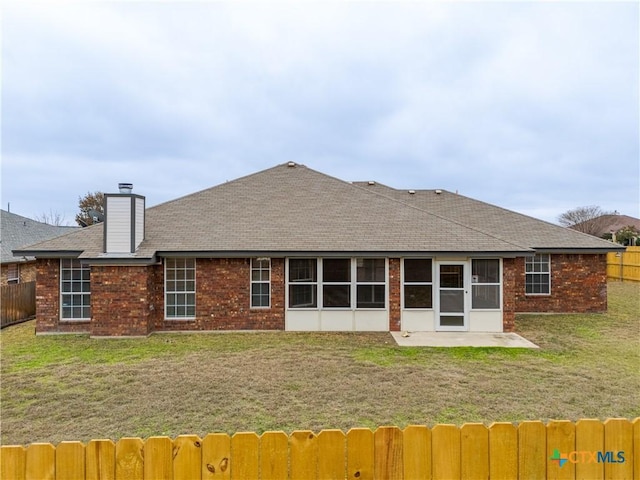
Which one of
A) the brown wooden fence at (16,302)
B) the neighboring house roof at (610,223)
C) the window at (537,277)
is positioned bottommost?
the brown wooden fence at (16,302)

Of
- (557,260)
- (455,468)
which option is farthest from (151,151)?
(455,468)

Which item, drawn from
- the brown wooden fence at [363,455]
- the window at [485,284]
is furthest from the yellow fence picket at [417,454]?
the window at [485,284]

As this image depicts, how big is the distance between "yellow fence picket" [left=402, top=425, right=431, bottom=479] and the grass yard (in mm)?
2849

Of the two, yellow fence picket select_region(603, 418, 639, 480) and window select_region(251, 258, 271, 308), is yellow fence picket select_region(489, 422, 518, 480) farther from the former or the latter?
window select_region(251, 258, 271, 308)

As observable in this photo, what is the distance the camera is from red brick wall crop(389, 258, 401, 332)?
11.6m

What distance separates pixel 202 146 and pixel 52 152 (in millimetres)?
17098

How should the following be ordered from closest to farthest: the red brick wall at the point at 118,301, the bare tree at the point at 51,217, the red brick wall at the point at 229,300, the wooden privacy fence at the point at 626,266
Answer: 1. the red brick wall at the point at 118,301
2. the red brick wall at the point at 229,300
3. the wooden privacy fence at the point at 626,266
4. the bare tree at the point at 51,217

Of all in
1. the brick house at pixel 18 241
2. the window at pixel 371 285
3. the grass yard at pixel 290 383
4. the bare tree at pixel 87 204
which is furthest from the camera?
the bare tree at pixel 87 204

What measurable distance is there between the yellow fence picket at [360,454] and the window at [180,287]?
1004 cm

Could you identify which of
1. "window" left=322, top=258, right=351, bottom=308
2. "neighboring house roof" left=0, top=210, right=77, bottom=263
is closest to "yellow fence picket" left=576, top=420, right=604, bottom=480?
"window" left=322, top=258, right=351, bottom=308

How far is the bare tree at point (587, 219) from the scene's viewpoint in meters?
55.1

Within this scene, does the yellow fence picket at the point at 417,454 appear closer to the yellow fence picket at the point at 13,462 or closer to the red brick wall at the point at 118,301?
the yellow fence picket at the point at 13,462

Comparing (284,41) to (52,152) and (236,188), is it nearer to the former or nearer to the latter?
(236,188)

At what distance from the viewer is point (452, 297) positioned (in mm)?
11555
